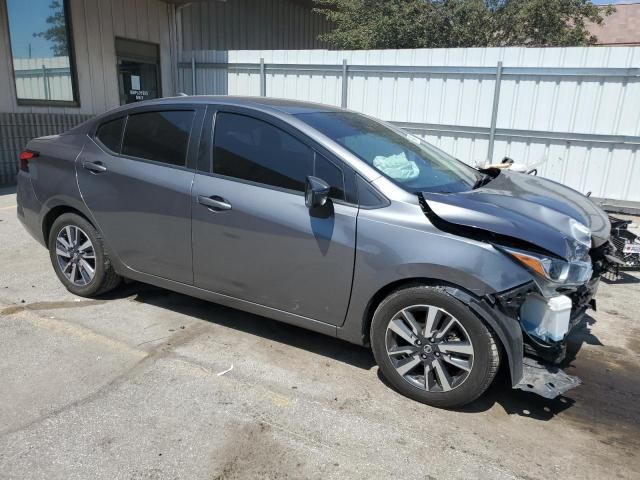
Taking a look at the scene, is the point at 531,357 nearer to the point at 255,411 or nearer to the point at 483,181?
the point at 483,181

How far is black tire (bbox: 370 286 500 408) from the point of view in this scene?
2.73 metres

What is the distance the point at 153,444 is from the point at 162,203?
170 centimetres

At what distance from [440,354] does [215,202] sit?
1721 millimetres

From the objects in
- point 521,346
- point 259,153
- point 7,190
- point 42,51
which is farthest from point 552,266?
point 42,51

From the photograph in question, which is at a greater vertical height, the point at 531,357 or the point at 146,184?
the point at 146,184

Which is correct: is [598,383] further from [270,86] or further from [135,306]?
[270,86]

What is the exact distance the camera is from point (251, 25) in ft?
49.6

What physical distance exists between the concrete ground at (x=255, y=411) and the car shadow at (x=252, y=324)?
0.06 ft

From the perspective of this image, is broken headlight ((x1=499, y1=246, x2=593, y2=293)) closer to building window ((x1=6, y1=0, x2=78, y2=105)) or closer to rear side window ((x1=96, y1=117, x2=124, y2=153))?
rear side window ((x1=96, y1=117, x2=124, y2=153))

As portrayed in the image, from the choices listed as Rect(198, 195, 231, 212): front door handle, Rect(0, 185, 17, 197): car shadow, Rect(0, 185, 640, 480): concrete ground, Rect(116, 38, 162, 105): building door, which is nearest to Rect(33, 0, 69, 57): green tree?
Rect(116, 38, 162, 105): building door

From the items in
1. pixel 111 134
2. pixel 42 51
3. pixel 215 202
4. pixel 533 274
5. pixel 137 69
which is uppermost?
pixel 42 51

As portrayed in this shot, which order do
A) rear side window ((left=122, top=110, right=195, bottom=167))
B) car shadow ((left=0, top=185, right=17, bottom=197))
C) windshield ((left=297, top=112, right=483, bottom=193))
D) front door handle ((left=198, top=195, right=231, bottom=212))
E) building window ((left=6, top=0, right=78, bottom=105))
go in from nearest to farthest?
windshield ((left=297, top=112, right=483, bottom=193)) → front door handle ((left=198, top=195, right=231, bottom=212)) → rear side window ((left=122, top=110, right=195, bottom=167)) → car shadow ((left=0, top=185, right=17, bottom=197)) → building window ((left=6, top=0, right=78, bottom=105))

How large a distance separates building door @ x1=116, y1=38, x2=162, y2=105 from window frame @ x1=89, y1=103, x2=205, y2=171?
7.56 meters

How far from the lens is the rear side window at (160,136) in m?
3.65
